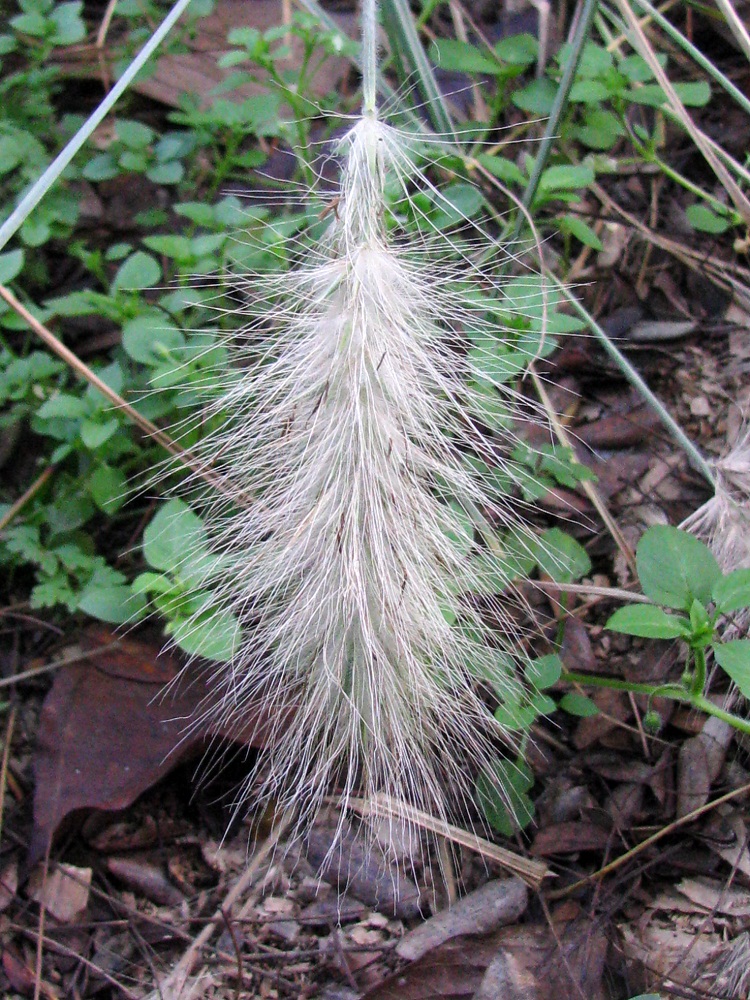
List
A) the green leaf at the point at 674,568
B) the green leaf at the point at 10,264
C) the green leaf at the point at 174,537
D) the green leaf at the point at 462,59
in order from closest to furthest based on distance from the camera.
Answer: the green leaf at the point at 674,568 < the green leaf at the point at 174,537 < the green leaf at the point at 10,264 < the green leaf at the point at 462,59

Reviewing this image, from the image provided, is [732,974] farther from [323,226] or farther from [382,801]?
[323,226]

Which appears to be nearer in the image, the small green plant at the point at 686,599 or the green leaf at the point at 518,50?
the small green plant at the point at 686,599

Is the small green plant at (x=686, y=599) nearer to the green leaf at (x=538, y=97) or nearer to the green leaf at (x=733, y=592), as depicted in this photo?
the green leaf at (x=733, y=592)

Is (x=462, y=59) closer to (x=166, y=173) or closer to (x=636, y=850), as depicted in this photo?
(x=166, y=173)

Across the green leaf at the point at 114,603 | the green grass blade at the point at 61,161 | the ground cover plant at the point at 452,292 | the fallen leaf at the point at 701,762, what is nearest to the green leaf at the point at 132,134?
the ground cover plant at the point at 452,292

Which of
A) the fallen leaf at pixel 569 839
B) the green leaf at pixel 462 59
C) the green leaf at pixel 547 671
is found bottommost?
the fallen leaf at pixel 569 839

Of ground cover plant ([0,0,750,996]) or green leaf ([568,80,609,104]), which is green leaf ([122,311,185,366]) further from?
green leaf ([568,80,609,104])

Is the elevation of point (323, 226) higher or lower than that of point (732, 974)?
higher

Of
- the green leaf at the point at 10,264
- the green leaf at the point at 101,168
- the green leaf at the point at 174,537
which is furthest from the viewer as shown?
the green leaf at the point at 101,168

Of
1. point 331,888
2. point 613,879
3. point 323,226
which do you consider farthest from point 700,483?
point 331,888
